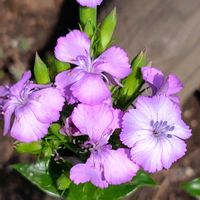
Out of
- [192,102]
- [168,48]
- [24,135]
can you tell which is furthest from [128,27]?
[24,135]

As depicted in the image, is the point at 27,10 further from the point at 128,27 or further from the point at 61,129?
the point at 61,129

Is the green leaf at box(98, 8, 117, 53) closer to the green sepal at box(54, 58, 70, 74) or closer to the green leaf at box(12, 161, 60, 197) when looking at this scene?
the green sepal at box(54, 58, 70, 74)

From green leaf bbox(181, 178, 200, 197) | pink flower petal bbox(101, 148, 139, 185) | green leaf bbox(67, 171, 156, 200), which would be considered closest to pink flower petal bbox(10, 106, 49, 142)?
pink flower petal bbox(101, 148, 139, 185)

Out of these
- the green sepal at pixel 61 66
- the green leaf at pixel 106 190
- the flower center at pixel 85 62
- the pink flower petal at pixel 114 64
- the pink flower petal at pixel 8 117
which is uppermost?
the pink flower petal at pixel 114 64

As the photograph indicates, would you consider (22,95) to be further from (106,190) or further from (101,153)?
(106,190)

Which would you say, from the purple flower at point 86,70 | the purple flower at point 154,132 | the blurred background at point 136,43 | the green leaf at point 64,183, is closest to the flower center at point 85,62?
the purple flower at point 86,70

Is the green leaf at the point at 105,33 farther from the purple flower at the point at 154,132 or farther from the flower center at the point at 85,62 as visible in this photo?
the purple flower at the point at 154,132
